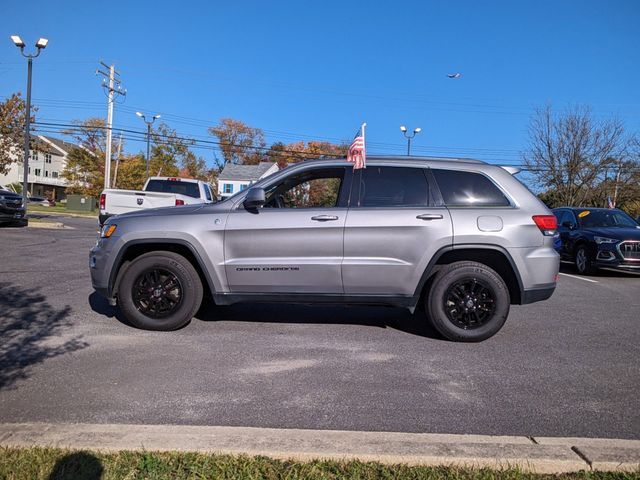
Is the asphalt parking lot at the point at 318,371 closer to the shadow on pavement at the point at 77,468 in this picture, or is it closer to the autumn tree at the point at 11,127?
the shadow on pavement at the point at 77,468

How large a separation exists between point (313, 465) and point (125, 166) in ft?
191

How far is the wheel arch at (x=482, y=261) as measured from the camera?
5.09 meters

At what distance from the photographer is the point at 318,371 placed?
165 inches

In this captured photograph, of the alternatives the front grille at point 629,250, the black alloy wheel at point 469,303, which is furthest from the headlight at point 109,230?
the front grille at point 629,250

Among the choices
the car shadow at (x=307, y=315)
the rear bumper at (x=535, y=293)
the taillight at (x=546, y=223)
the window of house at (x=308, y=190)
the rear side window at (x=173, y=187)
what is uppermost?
the rear side window at (x=173, y=187)

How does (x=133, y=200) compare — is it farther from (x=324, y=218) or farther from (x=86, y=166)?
(x=86, y=166)

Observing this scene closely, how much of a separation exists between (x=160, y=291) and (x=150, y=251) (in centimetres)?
48

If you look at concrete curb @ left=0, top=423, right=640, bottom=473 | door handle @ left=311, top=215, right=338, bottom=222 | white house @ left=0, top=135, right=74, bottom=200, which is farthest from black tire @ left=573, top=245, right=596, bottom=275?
white house @ left=0, top=135, right=74, bottom=200

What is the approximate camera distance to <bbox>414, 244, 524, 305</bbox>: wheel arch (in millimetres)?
5090

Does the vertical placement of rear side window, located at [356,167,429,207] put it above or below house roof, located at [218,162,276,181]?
below

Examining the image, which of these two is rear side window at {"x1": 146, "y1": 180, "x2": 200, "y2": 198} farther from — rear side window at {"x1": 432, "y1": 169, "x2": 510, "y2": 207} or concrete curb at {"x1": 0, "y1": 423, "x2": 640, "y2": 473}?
concrete curb at {"x1": 0, "y1": 423, "x2": 640, "y2": 473}

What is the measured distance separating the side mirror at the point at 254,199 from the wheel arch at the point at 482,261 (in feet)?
6.01

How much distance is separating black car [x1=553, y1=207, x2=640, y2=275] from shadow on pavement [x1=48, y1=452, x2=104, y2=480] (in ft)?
38.5

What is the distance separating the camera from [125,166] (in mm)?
55781
